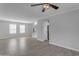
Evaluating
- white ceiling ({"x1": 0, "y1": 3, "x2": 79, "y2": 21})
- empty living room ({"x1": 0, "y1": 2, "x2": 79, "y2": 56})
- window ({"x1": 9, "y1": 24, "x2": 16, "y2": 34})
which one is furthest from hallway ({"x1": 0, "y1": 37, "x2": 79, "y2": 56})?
window ({"x1": 9, "y1": 24, "x2": 16, "y2": 34})

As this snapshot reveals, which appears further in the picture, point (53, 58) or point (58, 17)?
point (58, 17)

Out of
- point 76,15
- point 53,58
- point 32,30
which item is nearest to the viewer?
point 53,58

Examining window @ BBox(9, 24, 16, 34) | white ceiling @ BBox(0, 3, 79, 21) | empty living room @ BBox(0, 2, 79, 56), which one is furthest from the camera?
window @ BBox(9, 24, 16, 34)

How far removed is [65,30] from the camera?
607 cm

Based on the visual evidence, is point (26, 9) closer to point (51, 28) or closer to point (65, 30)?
point (65, 30)

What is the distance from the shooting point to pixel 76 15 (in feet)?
17.5

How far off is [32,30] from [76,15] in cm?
1089

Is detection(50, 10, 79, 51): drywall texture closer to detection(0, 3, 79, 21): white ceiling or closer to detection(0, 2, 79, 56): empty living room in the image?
detection(0, 2, 79, 56): empty living room

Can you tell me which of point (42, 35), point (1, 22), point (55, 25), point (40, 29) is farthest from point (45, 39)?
point (1, 22)

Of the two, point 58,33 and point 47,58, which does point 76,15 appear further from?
point 47,58

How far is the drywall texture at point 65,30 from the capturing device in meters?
5.34

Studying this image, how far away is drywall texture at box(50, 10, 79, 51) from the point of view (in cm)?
534

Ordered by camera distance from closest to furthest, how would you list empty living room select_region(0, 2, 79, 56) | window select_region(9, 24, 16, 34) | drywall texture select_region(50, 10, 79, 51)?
1. empty living room select_region(0, 2, 79, 56)
2. drywall texture select_region(50, 10, 79, 51)
3. window select_region(9, 24, 16, 34)

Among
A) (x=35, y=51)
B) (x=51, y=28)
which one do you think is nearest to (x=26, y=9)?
(x=35, y=51)
